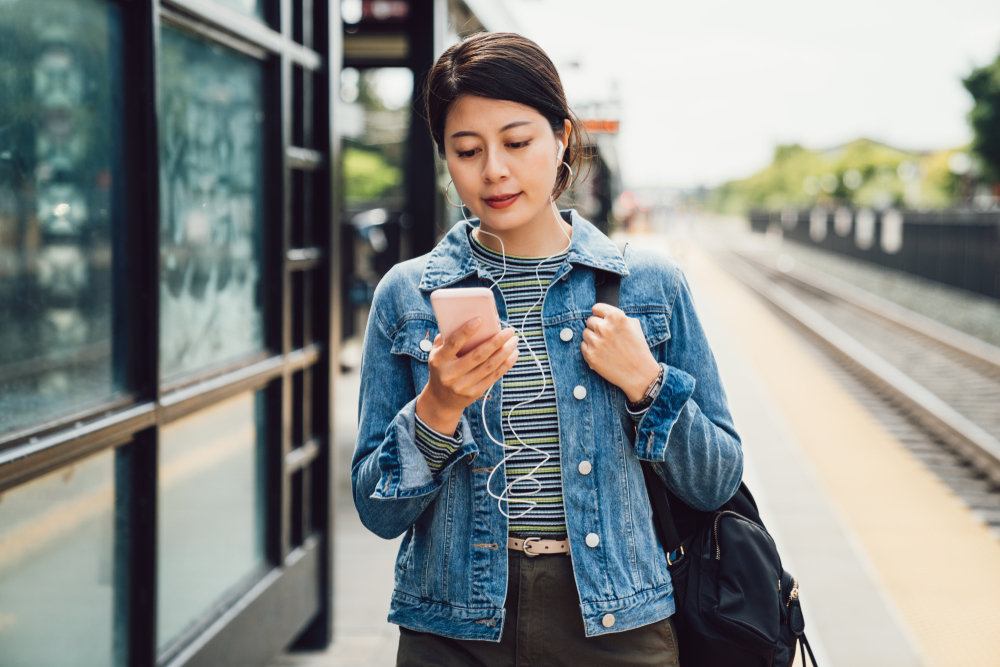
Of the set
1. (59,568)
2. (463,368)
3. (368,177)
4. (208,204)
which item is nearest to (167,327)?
(208,204)

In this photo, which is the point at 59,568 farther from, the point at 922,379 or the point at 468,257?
the point at 922,379

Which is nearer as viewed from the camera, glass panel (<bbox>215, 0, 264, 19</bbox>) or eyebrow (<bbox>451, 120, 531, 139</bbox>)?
eyebrow (<bbox>451, 120, 531, 139</bbox>)

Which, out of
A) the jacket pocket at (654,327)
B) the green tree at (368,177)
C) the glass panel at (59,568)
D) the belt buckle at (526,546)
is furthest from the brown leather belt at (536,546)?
the green tree at (368,177)

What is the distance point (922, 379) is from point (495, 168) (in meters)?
11.2

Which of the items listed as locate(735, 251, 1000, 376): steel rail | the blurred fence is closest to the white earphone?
locate(735, 251, 1000, 376): steel rail

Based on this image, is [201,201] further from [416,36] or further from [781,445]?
[781,445]

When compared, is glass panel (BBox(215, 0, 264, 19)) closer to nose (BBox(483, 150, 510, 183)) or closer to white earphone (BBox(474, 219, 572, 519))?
nose (BBox(483, 150, 510, 183))

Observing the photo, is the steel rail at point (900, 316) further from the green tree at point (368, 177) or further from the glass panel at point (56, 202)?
the green tree at point (368, 177)

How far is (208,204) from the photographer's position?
3.31m

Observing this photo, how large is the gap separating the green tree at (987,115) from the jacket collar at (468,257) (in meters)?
50.6

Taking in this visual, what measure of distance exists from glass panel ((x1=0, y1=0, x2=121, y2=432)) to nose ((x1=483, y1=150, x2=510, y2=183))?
4.29 ft

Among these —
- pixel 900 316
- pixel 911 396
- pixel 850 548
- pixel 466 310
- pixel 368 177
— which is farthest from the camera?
pixel 368 177

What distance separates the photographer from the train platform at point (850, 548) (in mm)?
4340

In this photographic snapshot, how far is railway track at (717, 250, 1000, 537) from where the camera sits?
25.2 feet
